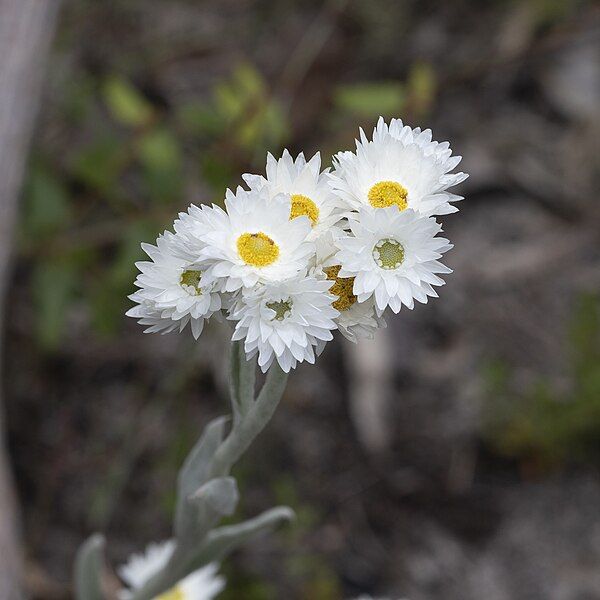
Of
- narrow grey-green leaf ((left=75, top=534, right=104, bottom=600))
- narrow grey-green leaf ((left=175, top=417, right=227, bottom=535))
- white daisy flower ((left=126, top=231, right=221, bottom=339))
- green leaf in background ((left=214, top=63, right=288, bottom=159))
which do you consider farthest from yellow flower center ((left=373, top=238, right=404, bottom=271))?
green leaf in background ((left=214, top=63, right=288, bottom=159))

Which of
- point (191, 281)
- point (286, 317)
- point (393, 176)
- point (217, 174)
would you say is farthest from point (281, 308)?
point (217, 174)

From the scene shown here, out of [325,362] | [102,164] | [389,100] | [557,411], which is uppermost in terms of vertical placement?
[102,164]

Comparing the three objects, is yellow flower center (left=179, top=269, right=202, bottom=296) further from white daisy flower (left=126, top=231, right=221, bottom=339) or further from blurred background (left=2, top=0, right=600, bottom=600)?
blurred background (left=2, top=0, right=600, bottom=600)

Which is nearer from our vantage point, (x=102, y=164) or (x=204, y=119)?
(x=102, y=164)

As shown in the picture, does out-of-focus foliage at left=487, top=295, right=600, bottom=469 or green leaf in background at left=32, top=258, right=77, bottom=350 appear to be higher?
green leaf in background at left=32, top=258, right=77, bottom=350

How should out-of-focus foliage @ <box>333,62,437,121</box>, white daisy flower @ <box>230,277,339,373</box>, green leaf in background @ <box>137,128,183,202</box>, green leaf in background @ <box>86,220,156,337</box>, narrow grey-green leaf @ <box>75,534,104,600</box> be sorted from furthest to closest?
out-of-focus foliage @ <box>333,62,437,121</box>
green leaf in background @ <box>137,128,183,202</box>
green leaf in background @ <box>86,220,156,337</box>
narrow grey-green leaf @ <box>75,534,104,600</box>
white daisy flower @ <box>230,277,339,373</box>

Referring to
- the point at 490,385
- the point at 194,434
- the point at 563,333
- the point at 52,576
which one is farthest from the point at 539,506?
the point at 52,576

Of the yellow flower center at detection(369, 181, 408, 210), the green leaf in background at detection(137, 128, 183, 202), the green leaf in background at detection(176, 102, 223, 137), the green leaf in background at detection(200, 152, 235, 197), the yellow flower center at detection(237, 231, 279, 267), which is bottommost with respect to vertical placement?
the yellow flower center at detection(237, 231, 279, 267)

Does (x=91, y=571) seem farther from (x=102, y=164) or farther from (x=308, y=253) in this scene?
(x=102, y=164)
